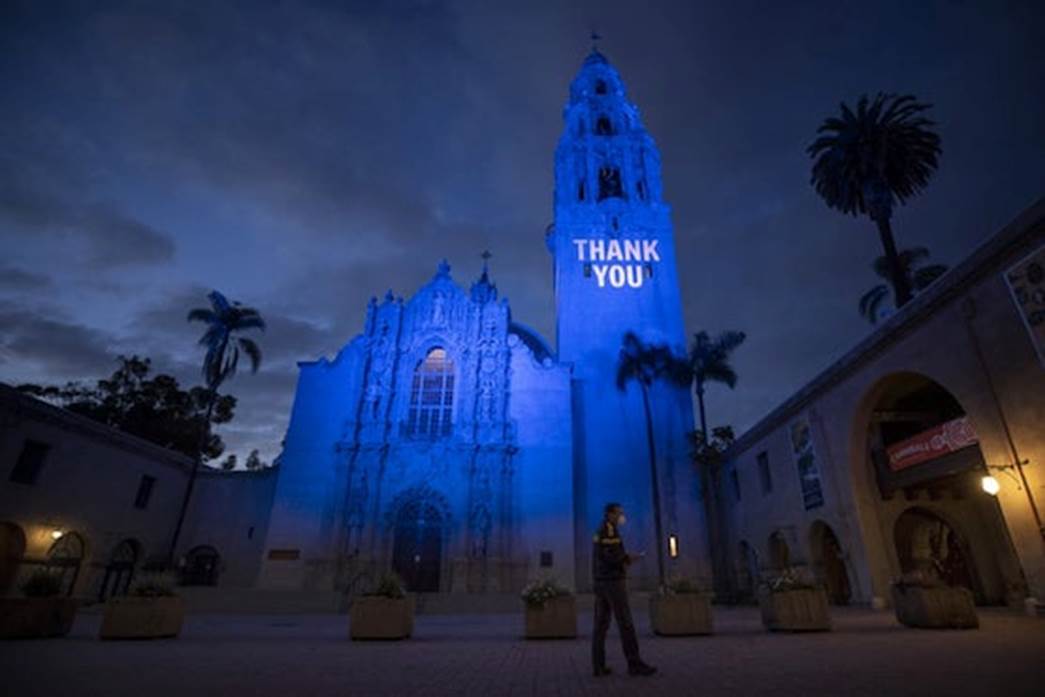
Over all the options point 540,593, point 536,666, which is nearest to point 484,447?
point 540,593

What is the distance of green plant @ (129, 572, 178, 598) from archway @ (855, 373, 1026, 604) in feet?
62.3

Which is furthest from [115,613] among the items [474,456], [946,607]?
[474,456]

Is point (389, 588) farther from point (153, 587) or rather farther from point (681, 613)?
point (681, 613)

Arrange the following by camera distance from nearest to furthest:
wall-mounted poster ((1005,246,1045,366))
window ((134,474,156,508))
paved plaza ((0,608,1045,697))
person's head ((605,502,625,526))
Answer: paved plaza ((0,608,1045,697))
person's head ((605,502,625,526))
wall-mounted poster ((1005,246,1045,366))
window ((134,474,156,508))

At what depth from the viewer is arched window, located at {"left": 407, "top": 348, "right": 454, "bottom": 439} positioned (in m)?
27.6

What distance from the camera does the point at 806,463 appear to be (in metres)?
19.1

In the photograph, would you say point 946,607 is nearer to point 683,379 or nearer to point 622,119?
point 683,379

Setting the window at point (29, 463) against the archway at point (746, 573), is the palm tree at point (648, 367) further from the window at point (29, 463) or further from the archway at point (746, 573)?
the window at point (29, 463)

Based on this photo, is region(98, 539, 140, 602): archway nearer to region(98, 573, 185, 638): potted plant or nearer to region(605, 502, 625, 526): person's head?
region(98, 573, 185, 638): potted plant

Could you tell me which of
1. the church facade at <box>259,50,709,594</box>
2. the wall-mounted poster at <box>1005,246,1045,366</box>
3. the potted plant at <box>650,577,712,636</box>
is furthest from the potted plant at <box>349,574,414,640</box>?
the church facade at <box>259,50,709,594</box>

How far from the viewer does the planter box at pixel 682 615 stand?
377 inches

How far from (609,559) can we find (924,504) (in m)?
16.4

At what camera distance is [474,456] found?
26.5 m

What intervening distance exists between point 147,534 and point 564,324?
84.9ft
